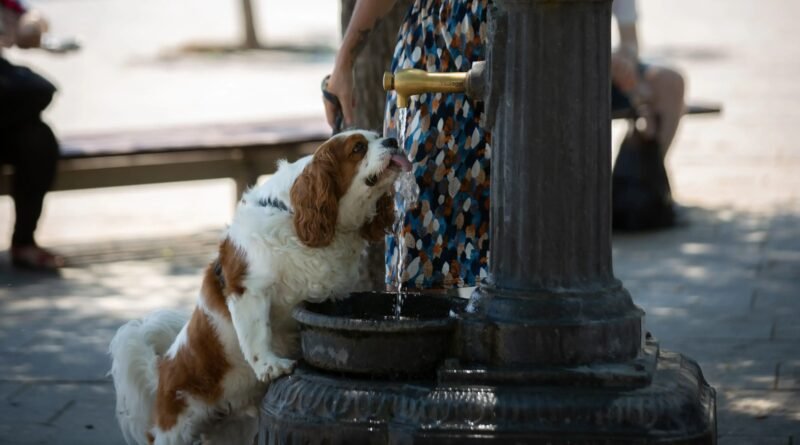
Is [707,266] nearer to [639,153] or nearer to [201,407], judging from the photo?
[639,153]

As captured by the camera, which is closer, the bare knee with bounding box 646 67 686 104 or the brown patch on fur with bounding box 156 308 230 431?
the brown patch on fur with bounding box 156 308 230 431

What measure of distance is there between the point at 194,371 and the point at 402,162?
0.90 meters

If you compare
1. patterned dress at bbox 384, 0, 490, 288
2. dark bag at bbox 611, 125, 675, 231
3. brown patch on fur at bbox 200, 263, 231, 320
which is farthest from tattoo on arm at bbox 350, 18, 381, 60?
dark bag at bbox 611, 125, 675, 231

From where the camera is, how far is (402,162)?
4.00 meters

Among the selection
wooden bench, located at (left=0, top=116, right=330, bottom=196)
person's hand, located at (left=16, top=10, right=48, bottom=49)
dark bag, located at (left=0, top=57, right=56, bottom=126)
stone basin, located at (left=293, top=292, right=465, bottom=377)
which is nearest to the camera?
stone basin, located at (left=293, top=292, right=465, bottom=377)

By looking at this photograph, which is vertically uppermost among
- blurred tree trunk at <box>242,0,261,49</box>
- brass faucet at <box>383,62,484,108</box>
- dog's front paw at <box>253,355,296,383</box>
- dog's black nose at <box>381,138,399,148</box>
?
brass faucet at <box>383,62,484,108</box>

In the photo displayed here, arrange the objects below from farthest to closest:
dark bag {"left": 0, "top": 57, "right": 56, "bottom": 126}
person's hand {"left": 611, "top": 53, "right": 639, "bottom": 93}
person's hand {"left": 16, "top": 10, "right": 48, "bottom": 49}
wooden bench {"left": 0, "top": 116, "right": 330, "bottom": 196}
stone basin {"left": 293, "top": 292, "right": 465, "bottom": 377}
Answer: person's hand {"left": 611, "top": 53, "right": 639, "bottom": 93}
wooden bench {"left": 0, "top": 116, "right": 330, "bottom": 196}
person's hand {"left": 16, "top": 10, "right": 48, "bottom": 49}
dark bag {"left": 0, "top": 57, "right": 56, "bottom": 126}
stone basin {"left": 293, "top": 292, "right": 465, "bottom": 377}

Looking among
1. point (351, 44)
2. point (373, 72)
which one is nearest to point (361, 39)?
point (351, 44)

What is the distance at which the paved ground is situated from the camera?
5426mm

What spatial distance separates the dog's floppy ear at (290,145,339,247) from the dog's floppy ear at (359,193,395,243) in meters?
0.17

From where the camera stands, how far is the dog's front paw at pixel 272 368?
4.04 m

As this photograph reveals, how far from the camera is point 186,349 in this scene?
4.30 meters

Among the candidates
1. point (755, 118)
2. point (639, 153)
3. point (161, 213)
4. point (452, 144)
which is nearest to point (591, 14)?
point (452, 144)

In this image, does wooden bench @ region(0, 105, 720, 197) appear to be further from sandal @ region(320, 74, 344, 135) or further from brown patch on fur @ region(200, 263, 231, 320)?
brown patch on fur @ region(200, 263, 231, 320)
